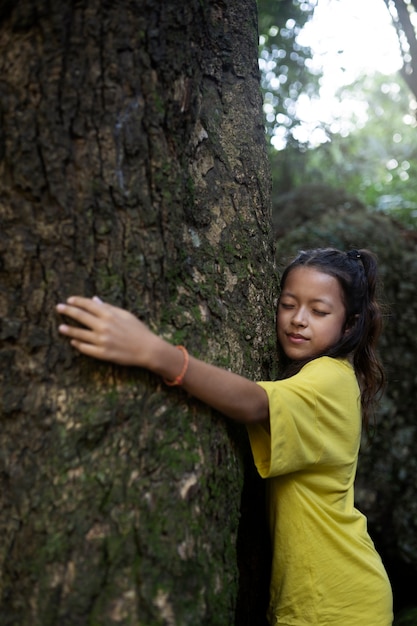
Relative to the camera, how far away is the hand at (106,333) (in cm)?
188

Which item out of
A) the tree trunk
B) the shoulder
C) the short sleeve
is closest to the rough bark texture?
the shoulder

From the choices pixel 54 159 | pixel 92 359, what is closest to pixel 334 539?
pixel 92 359

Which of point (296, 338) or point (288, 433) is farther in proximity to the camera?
point (296, 338)

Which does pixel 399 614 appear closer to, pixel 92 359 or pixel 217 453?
pixel 217 453

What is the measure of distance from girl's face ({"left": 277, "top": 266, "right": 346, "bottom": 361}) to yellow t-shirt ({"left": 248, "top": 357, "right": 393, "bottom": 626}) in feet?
A: 0.43

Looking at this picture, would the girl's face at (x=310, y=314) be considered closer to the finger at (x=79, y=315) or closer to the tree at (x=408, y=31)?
the finger at (x=79, y=315)

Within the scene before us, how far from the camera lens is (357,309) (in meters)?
2.79

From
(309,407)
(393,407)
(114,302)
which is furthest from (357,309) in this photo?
(393,407)

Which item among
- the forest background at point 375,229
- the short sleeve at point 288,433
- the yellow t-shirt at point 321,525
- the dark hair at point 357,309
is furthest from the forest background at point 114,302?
the forest background at point 375,229

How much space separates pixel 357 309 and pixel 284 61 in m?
4.06

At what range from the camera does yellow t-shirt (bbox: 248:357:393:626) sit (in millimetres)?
2320

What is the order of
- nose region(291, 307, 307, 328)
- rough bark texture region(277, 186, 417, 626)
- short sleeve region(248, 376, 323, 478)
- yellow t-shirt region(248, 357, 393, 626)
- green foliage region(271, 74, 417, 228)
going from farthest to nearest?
1. green foliage region(271, 74, 417, 228)
2. rough bark texture region(277, 186, 417, 626)
3. nose region(291, 307, 307, 328)
4. yellow t-shirt region(248, 357, 393, 626)
5. short sleeve region(248, 376, 323, 478)

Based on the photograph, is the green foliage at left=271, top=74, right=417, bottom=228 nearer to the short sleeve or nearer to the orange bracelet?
the short sleeve

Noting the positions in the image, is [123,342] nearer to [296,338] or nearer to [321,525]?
[296,338]
